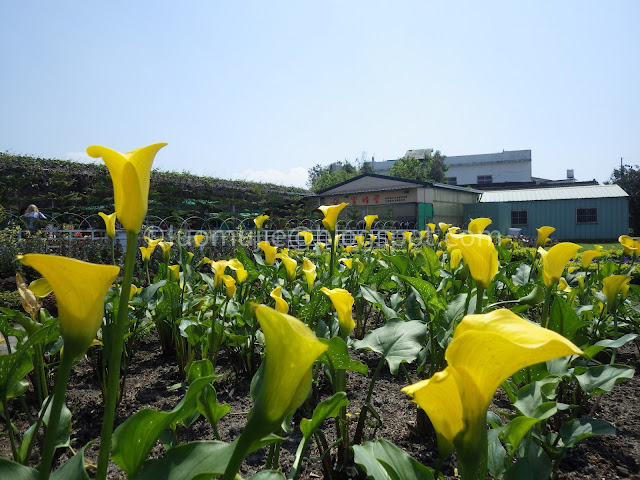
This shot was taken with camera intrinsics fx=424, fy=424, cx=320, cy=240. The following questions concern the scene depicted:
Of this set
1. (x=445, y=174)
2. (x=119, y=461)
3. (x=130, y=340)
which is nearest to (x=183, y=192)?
(x=130, y=340)

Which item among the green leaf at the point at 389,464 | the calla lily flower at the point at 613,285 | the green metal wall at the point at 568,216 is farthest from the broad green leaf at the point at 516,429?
the green metal wall at the point at 568,216

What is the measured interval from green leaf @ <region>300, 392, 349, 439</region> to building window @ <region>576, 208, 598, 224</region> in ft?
70.9

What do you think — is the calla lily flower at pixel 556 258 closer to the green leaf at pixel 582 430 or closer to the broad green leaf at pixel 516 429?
the green leaf at pixel 582 430

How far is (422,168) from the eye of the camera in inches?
1485

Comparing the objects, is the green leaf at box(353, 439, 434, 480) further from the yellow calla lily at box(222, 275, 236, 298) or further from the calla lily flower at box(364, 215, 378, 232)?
the calla lily flower at box(364, 215, 378, 232)

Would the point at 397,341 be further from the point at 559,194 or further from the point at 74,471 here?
the point at 559,194

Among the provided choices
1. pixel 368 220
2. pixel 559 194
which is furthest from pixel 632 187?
pixel 368 220

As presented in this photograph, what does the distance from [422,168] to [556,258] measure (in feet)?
124

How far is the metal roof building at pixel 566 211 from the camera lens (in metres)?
18.6

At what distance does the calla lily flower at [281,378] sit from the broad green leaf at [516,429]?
24.6 inches

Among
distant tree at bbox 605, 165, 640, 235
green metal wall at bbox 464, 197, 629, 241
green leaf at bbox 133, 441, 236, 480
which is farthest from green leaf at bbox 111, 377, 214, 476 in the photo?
distant tree at bbox 605, 165, 640, 235

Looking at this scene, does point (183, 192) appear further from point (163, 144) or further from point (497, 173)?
point (497, 173)

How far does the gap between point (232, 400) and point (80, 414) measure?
670 mm

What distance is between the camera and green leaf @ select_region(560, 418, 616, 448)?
3.60ft
